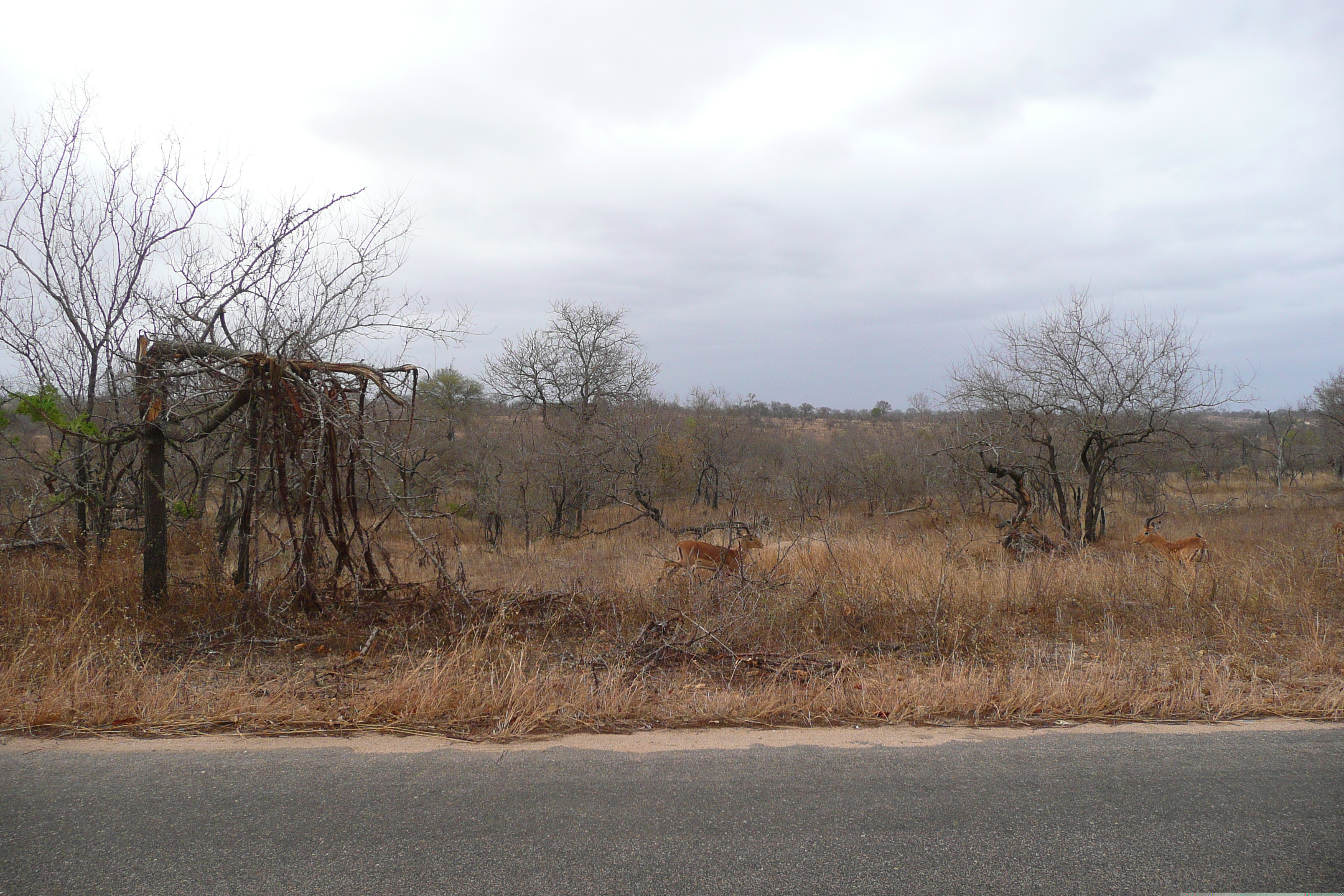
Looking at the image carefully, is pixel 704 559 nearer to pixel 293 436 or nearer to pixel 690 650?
pixel 690 650

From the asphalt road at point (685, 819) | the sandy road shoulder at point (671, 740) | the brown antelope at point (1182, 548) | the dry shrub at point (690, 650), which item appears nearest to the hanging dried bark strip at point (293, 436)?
the dry shrub at point (690, 650)

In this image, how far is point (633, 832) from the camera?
300 centimetres

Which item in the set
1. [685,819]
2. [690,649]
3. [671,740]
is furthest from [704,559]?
[685,819]

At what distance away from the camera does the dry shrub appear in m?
4.35

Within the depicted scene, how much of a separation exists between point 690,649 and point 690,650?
2cm

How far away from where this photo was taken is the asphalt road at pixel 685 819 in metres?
2.70

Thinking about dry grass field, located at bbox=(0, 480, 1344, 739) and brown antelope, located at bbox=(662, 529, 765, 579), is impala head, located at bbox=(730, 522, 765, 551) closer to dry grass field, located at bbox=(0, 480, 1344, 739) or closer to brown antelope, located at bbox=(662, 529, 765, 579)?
brown antelope, located at bbox=(662, 529, 765, 579)

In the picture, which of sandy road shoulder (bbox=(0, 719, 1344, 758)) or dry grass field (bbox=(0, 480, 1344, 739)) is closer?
sandy road shoulder (bbox=(0, 719, 1344, 758))

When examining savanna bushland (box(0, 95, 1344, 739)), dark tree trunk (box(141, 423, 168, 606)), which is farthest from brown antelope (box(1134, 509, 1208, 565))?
dark tree trunk (box(141, 423, 168, 606))

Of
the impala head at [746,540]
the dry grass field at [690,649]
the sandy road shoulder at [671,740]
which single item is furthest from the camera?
the impala head at [746,540]

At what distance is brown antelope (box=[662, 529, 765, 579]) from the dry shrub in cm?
20

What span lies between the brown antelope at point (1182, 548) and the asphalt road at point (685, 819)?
20.8ft

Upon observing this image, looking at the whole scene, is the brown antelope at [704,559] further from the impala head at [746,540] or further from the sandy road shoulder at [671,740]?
the sandy road shoulder at [671,740]

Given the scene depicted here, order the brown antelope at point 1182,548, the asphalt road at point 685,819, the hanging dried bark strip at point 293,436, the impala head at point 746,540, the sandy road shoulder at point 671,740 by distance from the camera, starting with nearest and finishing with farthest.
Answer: the asphalt road at point 685,819 < the sandy road shoulder at point 671,740 < the hanging dried bark strip at point 293,436 < the brown antelope at point 1182,548 < the impala head at point 746,540
